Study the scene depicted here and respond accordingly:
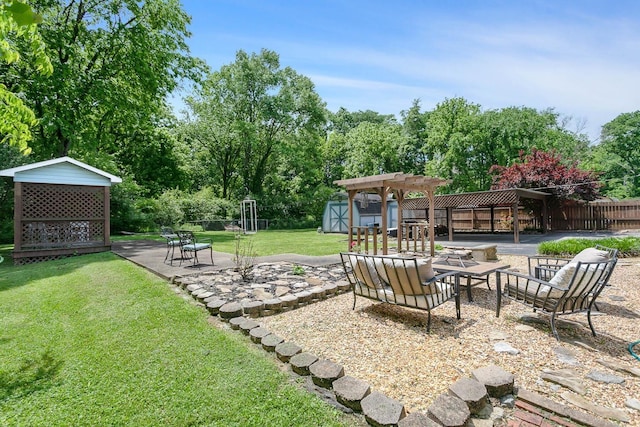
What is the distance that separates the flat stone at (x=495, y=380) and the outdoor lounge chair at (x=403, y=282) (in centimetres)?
96

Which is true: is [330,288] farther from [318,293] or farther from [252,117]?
[252,117]

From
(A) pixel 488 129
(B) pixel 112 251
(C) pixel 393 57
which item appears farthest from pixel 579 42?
(A) pixel 488 129

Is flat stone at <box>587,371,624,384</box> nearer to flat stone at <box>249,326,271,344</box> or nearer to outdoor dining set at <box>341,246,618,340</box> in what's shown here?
outdoor dining set at <box>341,246,618,340</box>

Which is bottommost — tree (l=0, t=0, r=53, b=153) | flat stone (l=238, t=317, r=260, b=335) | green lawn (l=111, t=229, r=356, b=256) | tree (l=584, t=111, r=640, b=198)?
flat stone (l=238, t=317, r=260, b=335)

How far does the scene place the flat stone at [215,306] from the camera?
3.92 metres

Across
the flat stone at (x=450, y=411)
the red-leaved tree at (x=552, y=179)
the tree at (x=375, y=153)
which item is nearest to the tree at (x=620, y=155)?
the red-leaved tree at (x=552, y=179)

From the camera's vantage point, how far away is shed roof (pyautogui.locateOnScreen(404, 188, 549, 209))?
40.9 ft

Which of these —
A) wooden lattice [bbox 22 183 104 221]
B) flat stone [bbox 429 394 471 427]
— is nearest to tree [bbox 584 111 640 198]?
flat stone [bbox 429 394 471 427]

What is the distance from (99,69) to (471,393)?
16302 millimetres

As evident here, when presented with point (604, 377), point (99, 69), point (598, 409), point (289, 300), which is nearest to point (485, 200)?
point (289, 300)

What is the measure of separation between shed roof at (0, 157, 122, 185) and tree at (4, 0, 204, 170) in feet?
9.63

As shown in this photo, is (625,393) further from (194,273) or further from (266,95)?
(266,95)

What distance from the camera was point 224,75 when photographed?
24547 mm

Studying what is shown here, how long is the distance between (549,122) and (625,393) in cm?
3180
